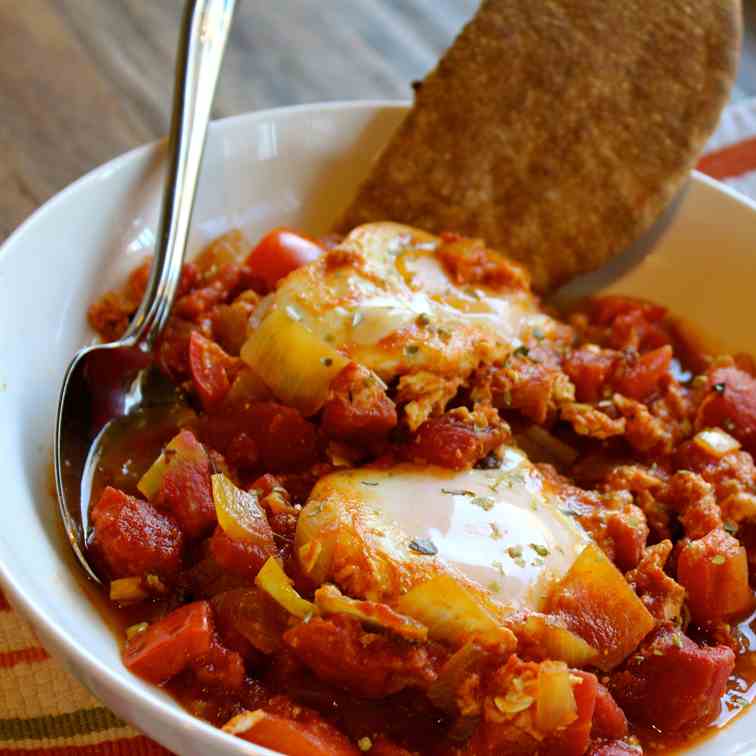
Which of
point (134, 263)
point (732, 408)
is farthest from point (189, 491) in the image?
point (732, 408)

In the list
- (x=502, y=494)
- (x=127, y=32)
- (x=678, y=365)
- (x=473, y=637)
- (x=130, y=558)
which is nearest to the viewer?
(x=473, y=637)

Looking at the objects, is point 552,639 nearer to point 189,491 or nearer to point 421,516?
point 421,516

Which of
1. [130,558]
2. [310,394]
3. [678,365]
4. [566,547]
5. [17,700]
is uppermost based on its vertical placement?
[678,365]

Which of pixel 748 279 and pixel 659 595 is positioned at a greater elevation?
pixel 748 279

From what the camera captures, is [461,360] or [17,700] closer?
[17,700]

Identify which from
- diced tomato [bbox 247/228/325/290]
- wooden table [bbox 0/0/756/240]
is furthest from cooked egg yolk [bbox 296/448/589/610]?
wooden table [bbox 0/0/756/240]

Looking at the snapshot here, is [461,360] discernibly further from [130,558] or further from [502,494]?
[130,558]

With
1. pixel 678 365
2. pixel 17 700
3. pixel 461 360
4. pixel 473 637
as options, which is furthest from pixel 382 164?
pixel 17 700
